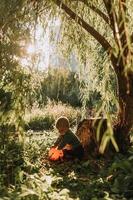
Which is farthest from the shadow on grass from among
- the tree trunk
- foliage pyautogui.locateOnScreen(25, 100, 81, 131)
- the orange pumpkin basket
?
foliage pyautogui.locateOnScreen(25, 100, 81, 131)

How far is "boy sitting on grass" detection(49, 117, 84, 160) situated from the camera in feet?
27.3

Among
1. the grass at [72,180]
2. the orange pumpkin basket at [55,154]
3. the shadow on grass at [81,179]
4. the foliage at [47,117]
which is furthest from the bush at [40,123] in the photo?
the shadow on grass at [81,179]

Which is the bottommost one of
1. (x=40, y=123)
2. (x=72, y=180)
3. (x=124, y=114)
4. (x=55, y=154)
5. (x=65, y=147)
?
(x=72, y=180)

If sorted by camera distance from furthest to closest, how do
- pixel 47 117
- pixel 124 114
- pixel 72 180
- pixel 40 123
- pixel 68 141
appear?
pixel 47 117
pixel 40 123
pixel 68 141
pixel 124 114
pixel 72 180

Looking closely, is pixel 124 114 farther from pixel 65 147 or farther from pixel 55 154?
pixel 55 154

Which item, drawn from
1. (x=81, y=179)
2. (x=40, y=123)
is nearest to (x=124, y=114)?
(x=81, y=179)

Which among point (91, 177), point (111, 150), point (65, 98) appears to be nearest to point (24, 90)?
point (91, 177)

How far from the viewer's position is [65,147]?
836 cm

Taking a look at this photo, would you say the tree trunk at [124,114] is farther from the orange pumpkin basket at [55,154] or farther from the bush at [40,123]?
the bush at [40,123]

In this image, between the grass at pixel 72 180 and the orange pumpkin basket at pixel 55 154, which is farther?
the orange pumpkin basket at pixel 55 154

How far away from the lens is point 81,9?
7.90 metres

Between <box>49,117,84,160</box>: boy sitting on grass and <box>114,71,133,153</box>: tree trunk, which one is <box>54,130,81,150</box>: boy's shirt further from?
<box>114,71,133,153</box>: tree trunk

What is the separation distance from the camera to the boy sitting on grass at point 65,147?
8320 mm

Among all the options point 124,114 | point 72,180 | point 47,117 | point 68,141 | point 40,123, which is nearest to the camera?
point 72,180
